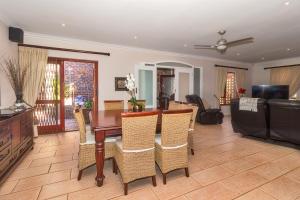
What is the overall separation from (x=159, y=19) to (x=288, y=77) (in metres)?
6.91

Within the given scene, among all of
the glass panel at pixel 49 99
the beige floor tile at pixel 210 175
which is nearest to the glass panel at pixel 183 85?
the glass panel at pixel 49 99

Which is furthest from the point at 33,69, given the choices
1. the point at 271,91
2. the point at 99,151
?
Answer: the point at 271,91

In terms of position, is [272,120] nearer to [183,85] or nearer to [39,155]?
[183,85]

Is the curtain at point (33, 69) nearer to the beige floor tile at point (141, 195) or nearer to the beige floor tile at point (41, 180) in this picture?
the beige floor tile at point (41, 180)

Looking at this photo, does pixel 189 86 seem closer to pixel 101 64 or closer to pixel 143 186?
pixel 101 64

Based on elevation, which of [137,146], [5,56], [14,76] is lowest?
[137,146]

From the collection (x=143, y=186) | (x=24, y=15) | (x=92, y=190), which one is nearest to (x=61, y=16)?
(x=24, y=15)

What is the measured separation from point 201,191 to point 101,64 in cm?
427

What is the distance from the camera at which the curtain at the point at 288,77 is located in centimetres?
713

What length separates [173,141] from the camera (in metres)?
2.22

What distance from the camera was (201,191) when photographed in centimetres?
207

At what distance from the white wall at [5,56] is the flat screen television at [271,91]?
8839mm

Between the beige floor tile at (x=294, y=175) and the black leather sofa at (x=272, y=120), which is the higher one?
the black leather sofa at (x=272, y=120)

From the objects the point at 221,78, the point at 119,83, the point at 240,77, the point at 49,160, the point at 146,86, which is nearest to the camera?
the point at 49,160
